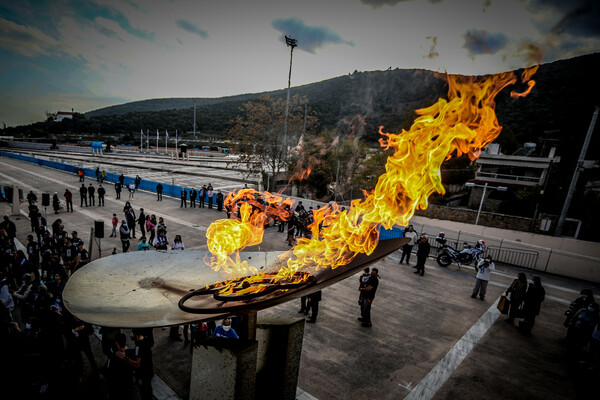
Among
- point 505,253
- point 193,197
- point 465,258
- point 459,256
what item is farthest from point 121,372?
point 193,197

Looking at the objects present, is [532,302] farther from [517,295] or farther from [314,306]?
[314,306]

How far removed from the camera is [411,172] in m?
4.91

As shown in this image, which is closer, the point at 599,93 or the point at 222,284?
the point at 222,284

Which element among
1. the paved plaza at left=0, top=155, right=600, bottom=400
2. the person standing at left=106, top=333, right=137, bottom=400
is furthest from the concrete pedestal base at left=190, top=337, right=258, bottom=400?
the paved plaza at left=0, top=155, right=600, bottom=400

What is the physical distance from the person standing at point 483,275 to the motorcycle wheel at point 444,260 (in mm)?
2754

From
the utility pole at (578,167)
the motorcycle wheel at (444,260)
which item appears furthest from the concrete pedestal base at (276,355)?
the utility pole at (578,167)

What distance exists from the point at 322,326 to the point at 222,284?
4.75m

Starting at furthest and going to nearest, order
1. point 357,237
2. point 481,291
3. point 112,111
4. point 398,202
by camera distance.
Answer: point 112,111, point 481,291, point 398,202, point 357,237

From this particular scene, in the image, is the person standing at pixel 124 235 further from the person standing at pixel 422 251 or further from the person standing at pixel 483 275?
the person standing at pixel 483 275

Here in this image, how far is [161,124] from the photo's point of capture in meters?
115

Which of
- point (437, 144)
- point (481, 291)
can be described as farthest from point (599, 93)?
point (437, 144)

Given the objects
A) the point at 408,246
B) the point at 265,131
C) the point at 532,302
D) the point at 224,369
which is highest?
the point at 265,131

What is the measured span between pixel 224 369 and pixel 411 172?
13.9 ft

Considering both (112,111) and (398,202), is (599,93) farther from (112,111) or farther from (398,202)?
(112,111)
